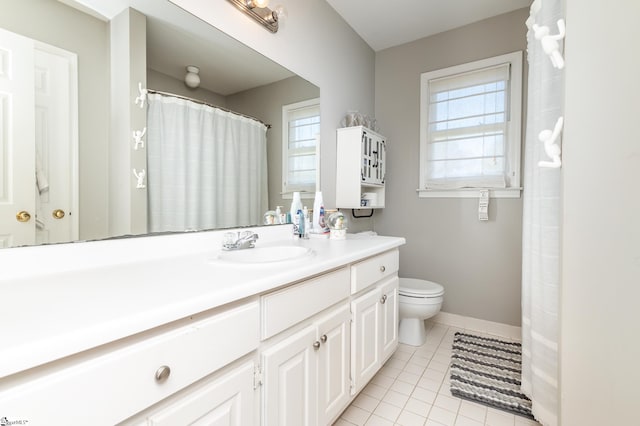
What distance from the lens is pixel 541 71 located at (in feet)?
4.48

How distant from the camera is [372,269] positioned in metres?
1.46

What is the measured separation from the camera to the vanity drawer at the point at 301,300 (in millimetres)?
855

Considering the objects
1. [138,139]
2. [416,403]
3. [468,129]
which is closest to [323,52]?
[468,129]

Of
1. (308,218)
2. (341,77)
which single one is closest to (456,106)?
(341,77)

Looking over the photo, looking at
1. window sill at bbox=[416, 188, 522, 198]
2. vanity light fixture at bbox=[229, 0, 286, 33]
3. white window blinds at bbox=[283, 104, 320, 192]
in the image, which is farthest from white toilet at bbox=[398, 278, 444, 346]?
vanity light fixture at bbox=[229, 0, 286, 33]

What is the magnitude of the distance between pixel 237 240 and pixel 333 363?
2.12ft

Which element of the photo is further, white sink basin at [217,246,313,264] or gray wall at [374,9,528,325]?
gray wall at [374,9,528,325]

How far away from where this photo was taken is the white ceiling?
7.06 feet

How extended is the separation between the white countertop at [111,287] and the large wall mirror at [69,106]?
7cm

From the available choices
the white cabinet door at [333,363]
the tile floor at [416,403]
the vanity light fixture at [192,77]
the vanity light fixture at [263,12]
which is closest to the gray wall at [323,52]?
the vanity light fixture at [263,12]

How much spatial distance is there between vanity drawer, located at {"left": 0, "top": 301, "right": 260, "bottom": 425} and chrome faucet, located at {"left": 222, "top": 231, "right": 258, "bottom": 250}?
1.71 ft

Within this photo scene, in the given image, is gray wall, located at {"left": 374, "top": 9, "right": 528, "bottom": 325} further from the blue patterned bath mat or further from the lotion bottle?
the lotion bottle

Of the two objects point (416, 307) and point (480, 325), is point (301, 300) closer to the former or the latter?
point (416, 307)

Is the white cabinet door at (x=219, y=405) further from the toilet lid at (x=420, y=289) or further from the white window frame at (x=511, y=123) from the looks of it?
the white window frame at (x=511, y=123)
